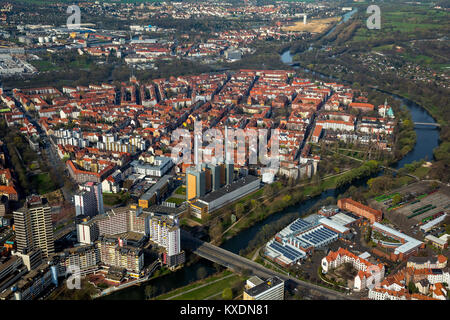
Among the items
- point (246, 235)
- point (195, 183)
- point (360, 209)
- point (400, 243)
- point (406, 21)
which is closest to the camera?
point (400, 243)

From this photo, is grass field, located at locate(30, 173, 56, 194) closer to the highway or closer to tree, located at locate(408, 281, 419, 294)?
the highway

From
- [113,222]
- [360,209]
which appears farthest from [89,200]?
[360,209]

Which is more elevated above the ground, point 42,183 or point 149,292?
point 42,183

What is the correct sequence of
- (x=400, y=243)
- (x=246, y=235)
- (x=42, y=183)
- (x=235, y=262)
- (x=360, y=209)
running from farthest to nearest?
(x=42, y=183), (x=360, y=209), (x=246, y=235), (x=400, y=243), (x=235, y=262)

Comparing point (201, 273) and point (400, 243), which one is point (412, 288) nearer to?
point (400, 243)

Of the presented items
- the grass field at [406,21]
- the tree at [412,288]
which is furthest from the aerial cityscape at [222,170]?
the grass field at [406,21]

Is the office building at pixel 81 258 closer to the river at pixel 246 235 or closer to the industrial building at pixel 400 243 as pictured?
the river at pixel 246 235

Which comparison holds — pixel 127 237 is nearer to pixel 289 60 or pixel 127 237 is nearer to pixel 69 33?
pixel 289 60

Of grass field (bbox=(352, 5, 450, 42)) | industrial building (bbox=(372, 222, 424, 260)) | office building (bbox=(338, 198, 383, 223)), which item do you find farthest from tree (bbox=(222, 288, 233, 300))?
grass field (bbox=(352, 5, 450, 42))
